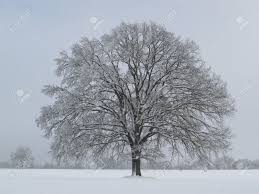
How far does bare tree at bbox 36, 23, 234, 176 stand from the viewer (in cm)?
2684

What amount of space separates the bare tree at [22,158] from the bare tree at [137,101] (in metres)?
90.0

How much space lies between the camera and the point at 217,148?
2689 centimetres

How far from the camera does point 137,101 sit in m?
27.7

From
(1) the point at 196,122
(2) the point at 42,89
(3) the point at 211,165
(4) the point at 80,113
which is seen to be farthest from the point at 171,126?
(2) the point at 42,89

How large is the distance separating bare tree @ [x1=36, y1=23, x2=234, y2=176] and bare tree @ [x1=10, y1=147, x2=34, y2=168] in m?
90.0

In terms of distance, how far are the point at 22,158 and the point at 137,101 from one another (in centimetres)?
9902

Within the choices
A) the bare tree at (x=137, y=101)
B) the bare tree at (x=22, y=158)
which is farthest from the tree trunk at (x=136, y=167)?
the bare tree at (x=22, y=158)

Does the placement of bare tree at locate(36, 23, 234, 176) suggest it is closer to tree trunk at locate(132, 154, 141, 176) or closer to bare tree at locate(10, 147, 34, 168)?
tree trunk at locate(132, 154, 141, 176)

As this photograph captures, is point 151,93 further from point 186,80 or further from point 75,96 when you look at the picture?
point 75,96
